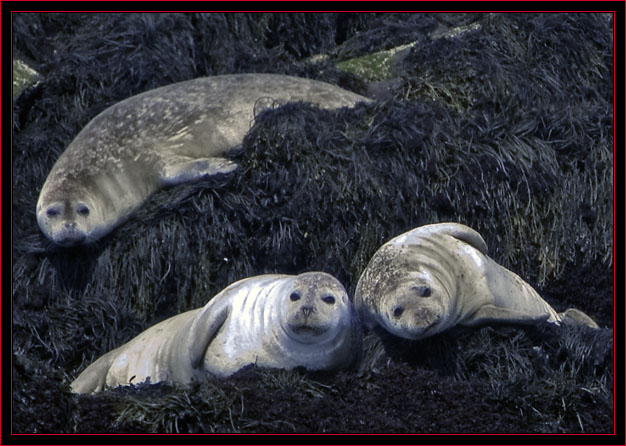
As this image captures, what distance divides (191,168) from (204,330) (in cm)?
155

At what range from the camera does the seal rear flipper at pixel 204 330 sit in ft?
21.7

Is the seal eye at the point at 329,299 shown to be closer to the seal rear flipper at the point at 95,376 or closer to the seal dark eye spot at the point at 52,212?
the seal rear flipper at the point at 95,376

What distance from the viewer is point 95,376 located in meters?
7.03

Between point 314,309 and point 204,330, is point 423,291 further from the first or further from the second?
point 204,330

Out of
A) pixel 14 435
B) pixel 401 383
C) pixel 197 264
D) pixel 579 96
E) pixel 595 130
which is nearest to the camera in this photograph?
pixel 14 435

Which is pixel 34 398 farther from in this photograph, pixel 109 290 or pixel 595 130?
pixel 595 130

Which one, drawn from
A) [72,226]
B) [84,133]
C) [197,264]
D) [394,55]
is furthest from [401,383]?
[394,55]

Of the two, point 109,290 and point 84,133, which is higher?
point 84,133

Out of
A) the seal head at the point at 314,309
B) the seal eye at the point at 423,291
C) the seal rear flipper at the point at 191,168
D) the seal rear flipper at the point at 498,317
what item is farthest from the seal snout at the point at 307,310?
the seal rear flipper at the point at 191,168

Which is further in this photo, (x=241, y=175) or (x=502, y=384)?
(x=241, y=175)

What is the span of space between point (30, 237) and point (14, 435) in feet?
9.54

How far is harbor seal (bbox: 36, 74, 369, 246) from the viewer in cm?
789

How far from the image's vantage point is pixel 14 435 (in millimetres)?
5266

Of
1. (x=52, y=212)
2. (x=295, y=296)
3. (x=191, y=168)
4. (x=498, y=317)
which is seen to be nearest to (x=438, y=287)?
(x=498, y=317)
